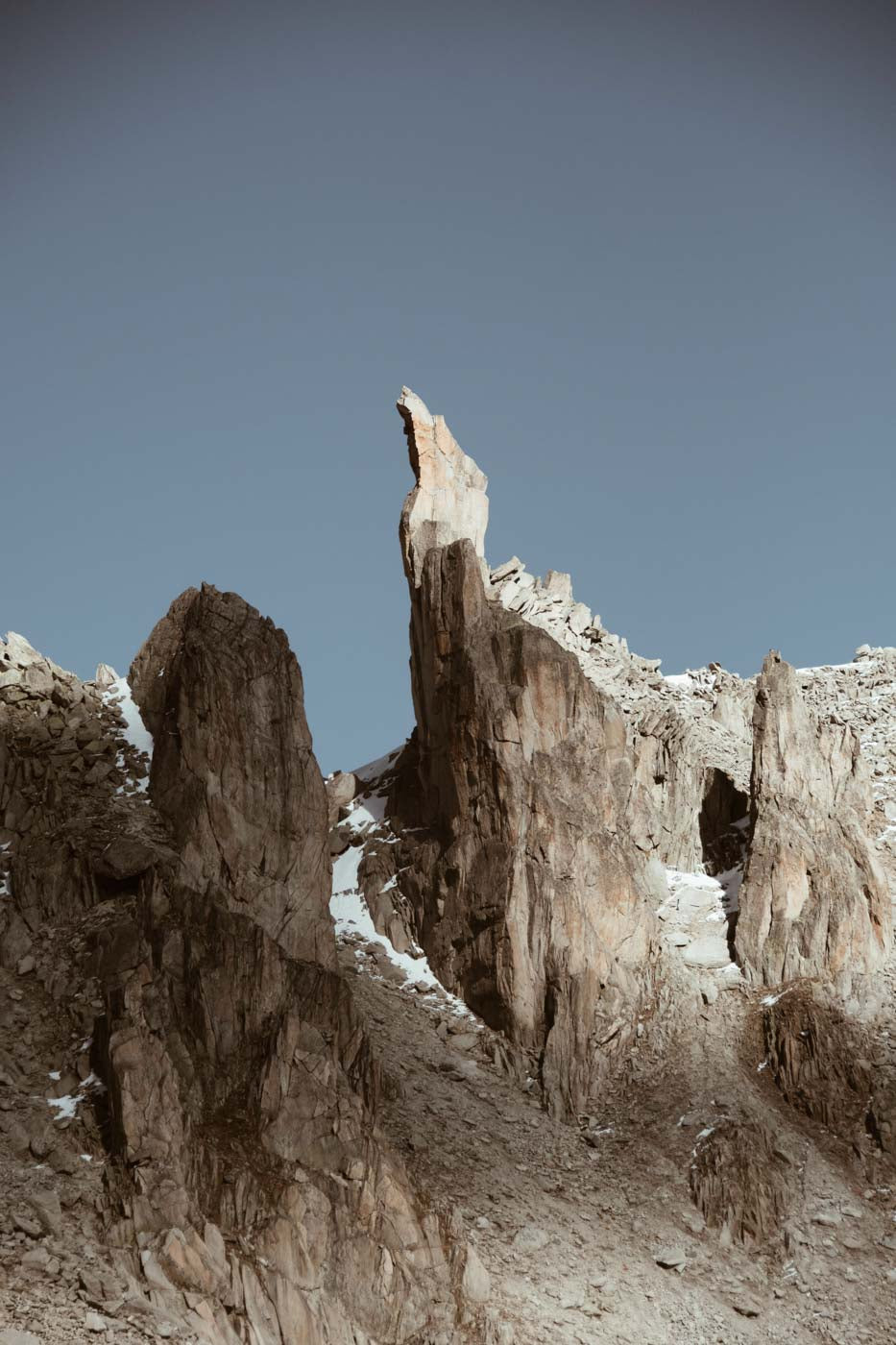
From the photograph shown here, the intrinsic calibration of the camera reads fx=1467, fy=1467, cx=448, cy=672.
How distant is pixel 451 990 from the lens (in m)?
74.8

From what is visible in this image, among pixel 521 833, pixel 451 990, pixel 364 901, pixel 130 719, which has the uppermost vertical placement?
pixel 130 719

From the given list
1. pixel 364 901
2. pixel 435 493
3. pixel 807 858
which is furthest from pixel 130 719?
pixel 807 858

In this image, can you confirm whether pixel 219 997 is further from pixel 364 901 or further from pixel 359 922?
pixel 364 901

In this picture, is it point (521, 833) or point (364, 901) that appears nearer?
point (521, 833)

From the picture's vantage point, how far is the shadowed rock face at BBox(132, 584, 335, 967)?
68.8 metres

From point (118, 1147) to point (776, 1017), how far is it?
33.3 meters

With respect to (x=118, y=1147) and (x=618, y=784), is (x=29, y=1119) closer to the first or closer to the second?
(x=118, y=1147)

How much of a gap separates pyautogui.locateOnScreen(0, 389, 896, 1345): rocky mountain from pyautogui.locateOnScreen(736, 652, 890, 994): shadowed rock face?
0.18 metres

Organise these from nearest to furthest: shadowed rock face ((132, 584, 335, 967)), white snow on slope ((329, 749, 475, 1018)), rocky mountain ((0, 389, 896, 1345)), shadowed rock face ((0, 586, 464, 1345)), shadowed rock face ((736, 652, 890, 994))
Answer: shadowed rock face ((0, 586, 464, 1345))
rocky mountain ((0, 389, 896, 1345))
shadowed rock face ((132, 584, 335, 967))
shadowed rock face ((736, 652, 890, 994))
white snow on slope ((329, 749, 475, 1018))

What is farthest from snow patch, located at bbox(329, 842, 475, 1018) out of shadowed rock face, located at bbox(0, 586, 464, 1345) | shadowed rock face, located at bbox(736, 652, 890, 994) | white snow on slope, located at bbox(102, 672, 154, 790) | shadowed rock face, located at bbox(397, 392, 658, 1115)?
shadowed rock face, located at bbox(736, 652, 890, 994)

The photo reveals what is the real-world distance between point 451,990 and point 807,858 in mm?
19718

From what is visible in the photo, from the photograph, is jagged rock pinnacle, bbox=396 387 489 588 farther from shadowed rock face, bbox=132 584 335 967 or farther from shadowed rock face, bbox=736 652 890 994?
shadowed rock face, bbox=736 652 890 994

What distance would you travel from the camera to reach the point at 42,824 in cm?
6812

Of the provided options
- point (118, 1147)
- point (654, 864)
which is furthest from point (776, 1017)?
point (118, 1147)
